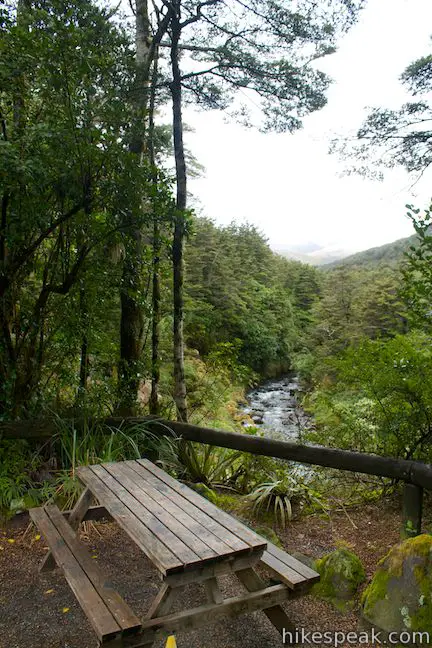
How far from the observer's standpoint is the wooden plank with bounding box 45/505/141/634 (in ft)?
6.97

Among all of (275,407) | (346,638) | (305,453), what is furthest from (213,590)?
(275,407)

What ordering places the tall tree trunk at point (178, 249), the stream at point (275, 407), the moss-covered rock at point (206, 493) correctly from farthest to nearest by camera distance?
1. the stream at point (275, 407)
2. the tall tree trunk at point (178, 249)
3. the moss-covered rock at point (206, 493)

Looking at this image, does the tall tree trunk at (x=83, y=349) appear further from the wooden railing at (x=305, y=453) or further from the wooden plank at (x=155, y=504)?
the wooden plank at (x=155, y=504)

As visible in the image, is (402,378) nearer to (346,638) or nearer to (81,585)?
(346,638)

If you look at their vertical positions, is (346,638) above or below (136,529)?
below

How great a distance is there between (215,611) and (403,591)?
1.02 metres

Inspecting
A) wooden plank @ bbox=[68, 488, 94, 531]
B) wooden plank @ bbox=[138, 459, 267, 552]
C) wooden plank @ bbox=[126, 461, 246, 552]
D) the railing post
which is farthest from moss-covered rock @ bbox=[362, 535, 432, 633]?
wooden plank @ bbox=[68, 488, 94, 531]

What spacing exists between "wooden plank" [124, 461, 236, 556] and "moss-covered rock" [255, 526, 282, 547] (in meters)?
1.08

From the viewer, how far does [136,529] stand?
94.6 inches

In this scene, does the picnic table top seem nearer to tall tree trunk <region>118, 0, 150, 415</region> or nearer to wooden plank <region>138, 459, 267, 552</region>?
wooden plank <region>138, 459, 267, 552</region>

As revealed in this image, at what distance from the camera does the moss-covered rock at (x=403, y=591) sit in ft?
7.68

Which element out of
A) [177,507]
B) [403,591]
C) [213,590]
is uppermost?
[177,507]

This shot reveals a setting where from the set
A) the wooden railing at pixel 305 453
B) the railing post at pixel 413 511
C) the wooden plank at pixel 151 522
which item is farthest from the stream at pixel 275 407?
the wooden plank at pixel 151 522

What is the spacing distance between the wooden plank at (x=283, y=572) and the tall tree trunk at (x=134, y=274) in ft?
10.4
